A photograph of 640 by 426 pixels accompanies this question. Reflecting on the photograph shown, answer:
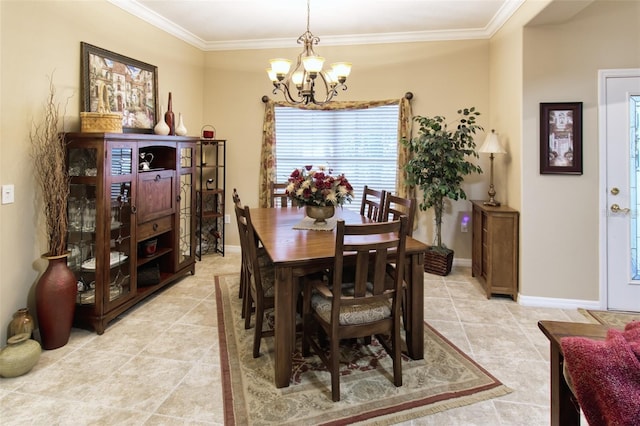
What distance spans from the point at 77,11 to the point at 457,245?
457cm

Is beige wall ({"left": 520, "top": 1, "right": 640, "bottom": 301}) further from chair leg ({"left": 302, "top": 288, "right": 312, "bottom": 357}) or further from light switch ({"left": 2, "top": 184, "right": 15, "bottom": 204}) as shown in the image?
light switch ({"left": 2, "top": 184, "right": 15, "bottom": 204})

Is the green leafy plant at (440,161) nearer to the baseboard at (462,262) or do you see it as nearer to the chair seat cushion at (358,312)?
the baseboard at (462,262)

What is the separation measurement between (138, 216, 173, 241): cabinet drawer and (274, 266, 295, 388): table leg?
6.02 ft

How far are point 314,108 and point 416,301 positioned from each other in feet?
10.5

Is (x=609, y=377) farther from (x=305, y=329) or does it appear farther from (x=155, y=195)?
(x=155, y=195)

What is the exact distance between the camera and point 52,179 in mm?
2621

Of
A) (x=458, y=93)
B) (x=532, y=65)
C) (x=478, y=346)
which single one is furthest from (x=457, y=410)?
(x=458, y=93)

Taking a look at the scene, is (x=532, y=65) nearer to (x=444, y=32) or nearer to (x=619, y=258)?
(x=444, y=32)

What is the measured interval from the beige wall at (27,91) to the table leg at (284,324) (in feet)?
6.39

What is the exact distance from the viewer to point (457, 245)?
4750mm

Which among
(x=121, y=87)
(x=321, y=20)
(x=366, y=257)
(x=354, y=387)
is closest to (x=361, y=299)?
(x=366, y=257)

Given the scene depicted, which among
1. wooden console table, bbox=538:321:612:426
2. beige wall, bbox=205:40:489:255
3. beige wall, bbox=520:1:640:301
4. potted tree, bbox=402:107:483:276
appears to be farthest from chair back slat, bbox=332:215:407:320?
Answer: beige wall, bbox=205:40:489:255

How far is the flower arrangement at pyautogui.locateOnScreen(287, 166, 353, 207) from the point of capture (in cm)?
279

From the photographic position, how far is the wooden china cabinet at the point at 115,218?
2.80m
